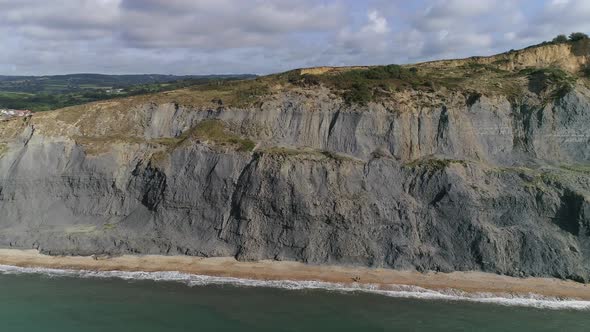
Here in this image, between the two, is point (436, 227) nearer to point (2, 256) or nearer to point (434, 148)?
point (434, 148)

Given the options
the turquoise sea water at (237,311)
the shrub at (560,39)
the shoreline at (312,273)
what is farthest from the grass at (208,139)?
the shrub at (560,39)

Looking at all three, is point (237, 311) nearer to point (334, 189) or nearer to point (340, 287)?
point (340, 287)

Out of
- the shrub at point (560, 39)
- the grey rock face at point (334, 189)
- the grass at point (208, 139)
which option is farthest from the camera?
the shrub at point (560, 39)

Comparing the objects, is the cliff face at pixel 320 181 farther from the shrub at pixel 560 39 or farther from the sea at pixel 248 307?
the shrub at pixel 560 39

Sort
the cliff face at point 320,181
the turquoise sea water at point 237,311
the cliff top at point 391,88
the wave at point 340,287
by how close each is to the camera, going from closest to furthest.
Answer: the turquoise sea water at point 237,311 < the wave at point 340,287 < the cliff face at point 320,181 < the cliff top at point 391,88

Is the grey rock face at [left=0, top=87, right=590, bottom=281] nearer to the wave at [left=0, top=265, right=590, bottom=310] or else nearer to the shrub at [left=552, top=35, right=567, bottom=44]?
the wave at [left=0, top=265, right=590, bottom=310]

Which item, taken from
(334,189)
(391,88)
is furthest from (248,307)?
(391,88)

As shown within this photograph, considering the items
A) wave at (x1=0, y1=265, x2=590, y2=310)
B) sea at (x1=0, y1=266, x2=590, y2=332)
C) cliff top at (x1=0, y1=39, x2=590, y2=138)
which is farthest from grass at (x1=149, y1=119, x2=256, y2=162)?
sea at (x1=0, y1=266, x2=590, y2=332)
